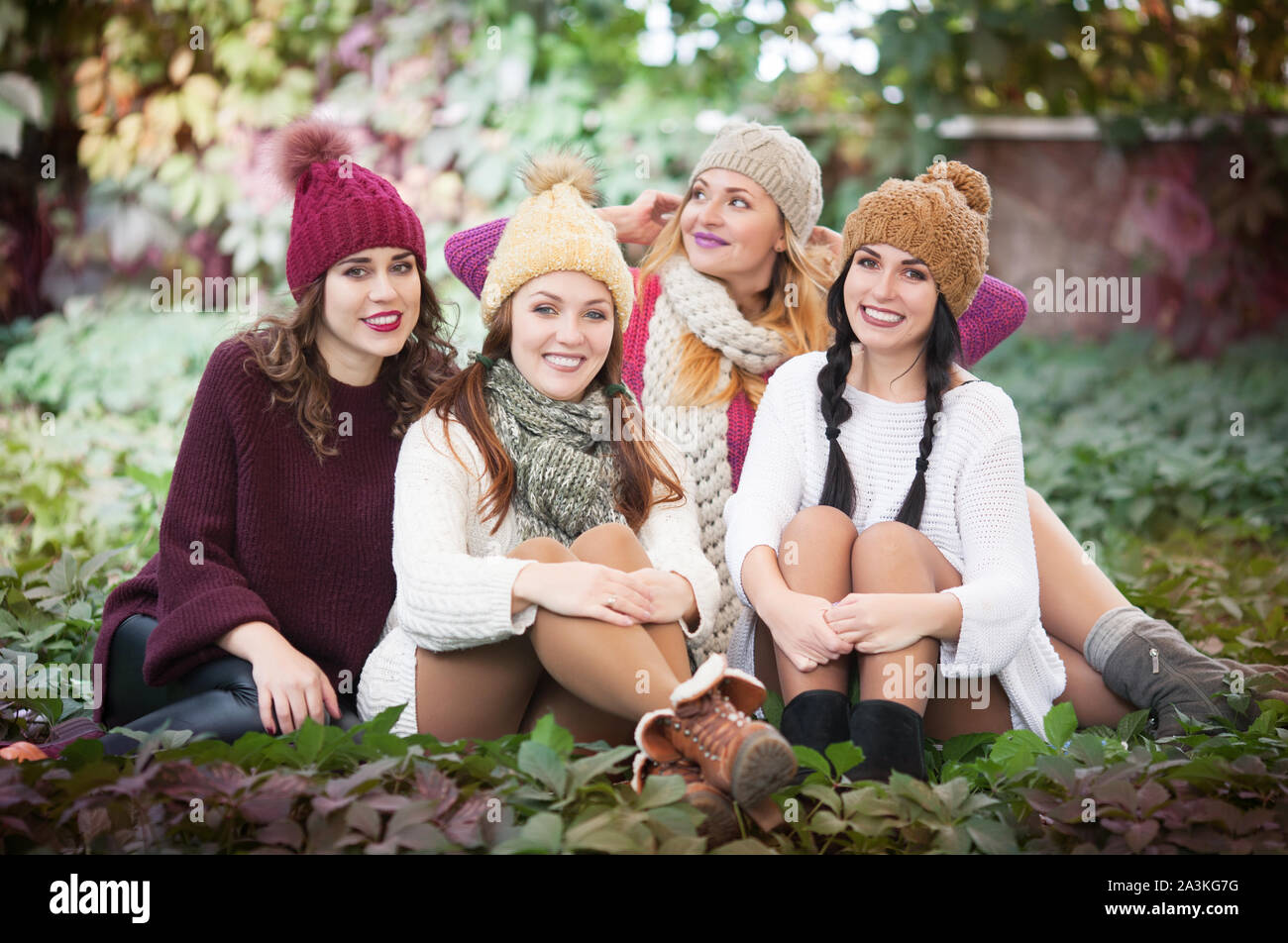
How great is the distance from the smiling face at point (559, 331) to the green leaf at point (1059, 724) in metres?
1.05

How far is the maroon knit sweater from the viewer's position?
2238mm

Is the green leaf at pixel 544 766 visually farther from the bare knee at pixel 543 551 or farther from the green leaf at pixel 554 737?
the bare knee at pixel 543 551

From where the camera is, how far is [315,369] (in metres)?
2.38

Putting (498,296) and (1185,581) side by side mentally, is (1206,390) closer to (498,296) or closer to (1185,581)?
(1185,581)

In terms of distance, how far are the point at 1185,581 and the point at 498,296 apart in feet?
7.87

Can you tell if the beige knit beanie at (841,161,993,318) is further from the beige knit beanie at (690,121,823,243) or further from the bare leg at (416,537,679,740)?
the bare leg at (416,537,679,740)

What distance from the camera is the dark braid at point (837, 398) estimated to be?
2.37 m

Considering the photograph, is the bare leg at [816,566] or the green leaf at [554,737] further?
the bare leg at [816,566]

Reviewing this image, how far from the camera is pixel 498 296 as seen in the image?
7.72 feet

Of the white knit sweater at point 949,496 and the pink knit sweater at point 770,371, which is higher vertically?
the pink knit sweater at point 770,371

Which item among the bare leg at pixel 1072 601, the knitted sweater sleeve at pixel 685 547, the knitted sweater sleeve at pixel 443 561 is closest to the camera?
the knitted sweater sleeve at pixel 443 561

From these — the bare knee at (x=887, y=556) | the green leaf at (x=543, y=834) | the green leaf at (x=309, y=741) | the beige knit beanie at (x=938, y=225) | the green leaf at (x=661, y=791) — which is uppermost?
the beige knit beanie at (x=938, y=225)

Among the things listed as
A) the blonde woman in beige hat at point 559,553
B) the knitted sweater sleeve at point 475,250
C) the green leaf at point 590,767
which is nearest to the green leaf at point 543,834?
the green leaf at point 590,767
